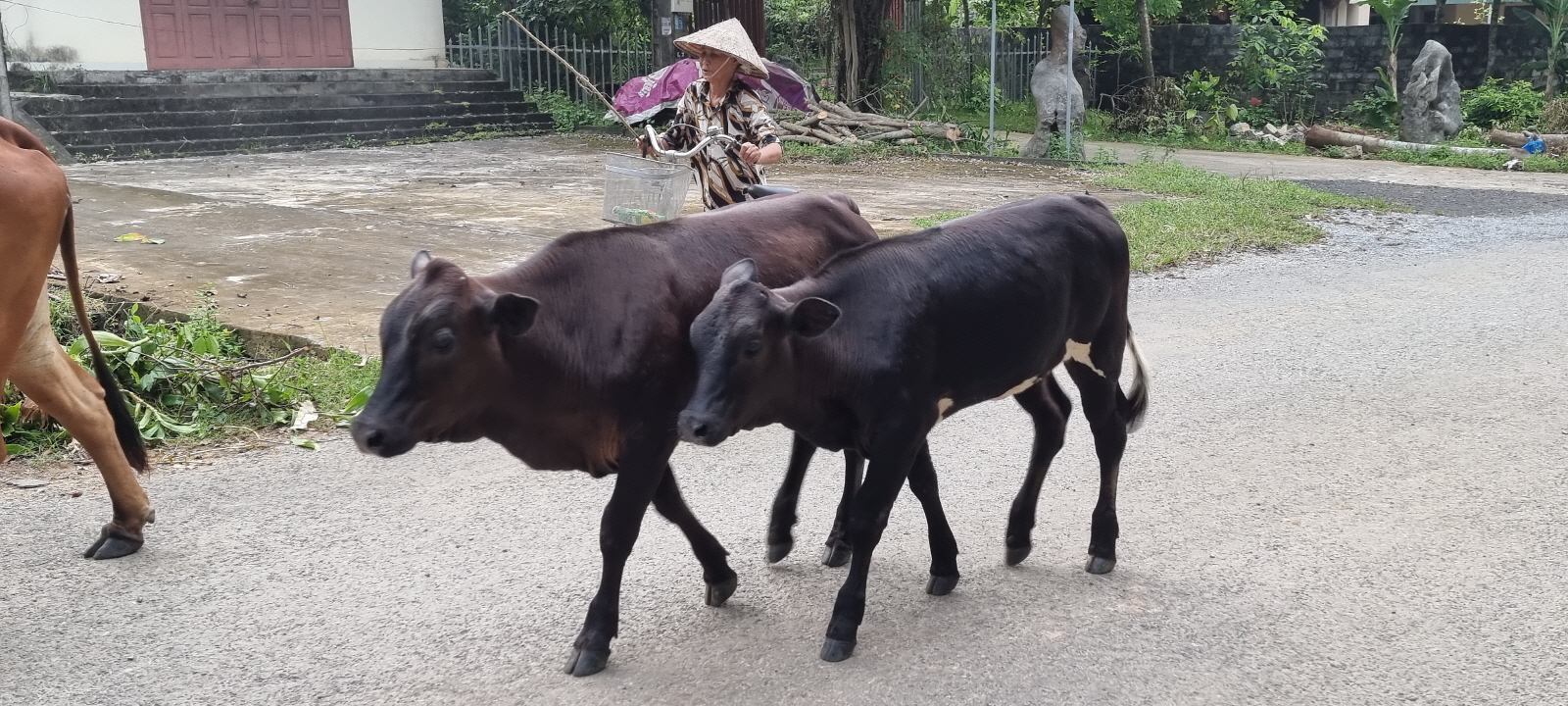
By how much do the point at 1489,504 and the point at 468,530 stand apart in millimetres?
3658

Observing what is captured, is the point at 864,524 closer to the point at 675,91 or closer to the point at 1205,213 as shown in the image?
the point at 1205,213

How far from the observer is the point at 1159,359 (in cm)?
693

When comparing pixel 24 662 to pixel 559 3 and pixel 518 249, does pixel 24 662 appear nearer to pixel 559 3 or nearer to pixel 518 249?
pixel 518 249

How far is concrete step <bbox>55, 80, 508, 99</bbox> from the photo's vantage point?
730 inches

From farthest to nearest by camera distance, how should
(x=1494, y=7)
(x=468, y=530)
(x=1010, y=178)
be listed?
(x=1494, y=7)
(x=1010, y=178)
(x=468, y=530)

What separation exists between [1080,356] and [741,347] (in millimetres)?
1432

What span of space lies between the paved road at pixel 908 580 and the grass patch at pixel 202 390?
49cm

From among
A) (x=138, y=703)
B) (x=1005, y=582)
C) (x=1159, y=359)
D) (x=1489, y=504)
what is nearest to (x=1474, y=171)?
(x=1159, y=359)

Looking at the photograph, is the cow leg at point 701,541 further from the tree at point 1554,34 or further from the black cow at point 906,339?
the tree at point 1554,34

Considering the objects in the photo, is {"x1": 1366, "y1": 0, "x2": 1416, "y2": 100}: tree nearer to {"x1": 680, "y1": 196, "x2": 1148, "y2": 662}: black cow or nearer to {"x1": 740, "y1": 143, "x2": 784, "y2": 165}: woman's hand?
{"x1": 740, "y1": 143, "x2": 784, "y2": 165}: woman's hand

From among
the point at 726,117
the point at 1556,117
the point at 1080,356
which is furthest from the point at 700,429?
the point at 1556,117

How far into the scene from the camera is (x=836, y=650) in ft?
11.8

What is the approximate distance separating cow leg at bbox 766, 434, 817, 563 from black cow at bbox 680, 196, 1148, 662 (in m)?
0.52

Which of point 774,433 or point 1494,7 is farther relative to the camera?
point 1494,7
